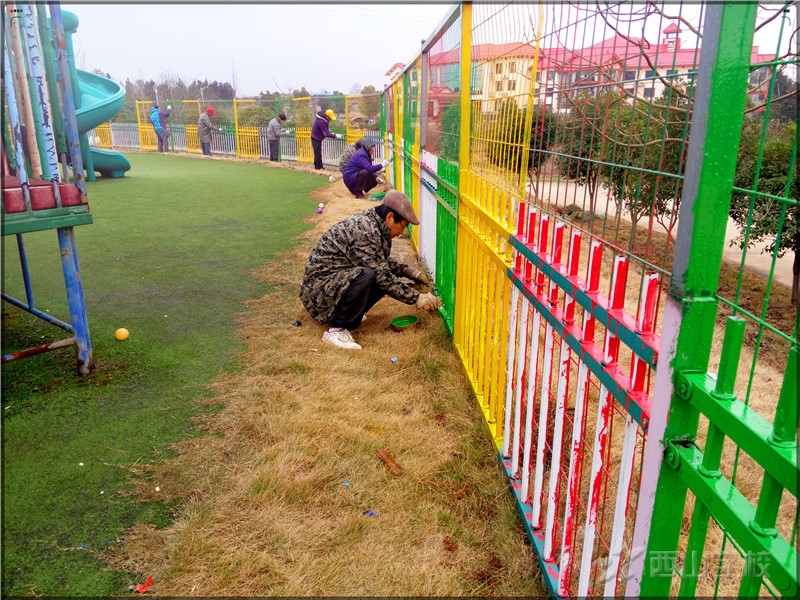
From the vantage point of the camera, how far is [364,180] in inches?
426

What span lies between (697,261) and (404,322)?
358 cm

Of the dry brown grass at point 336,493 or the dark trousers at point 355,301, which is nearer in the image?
the dry brown grass at point 336,493

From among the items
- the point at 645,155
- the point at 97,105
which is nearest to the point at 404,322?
the point at 645,155

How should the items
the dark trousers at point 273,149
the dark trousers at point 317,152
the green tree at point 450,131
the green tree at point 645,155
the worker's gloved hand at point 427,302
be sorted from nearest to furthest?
the green tree at point 645,155
the green tree at point 450,131
the worker's gloved hand at point 427,302
the dark trousers at point 317,152
the dark trousers at point 273,149

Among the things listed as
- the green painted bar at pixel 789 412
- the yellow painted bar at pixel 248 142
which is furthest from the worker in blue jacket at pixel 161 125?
the green painted bar at pixel 789 412

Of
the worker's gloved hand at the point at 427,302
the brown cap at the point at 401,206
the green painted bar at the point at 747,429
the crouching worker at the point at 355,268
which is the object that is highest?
the green painted bar at the point at 747,429

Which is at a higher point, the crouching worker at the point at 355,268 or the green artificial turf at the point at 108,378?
the crouching worker at the point at 355,268

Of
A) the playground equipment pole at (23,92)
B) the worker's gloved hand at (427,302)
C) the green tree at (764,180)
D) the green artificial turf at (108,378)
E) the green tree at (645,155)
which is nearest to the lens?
the green tree at (645,155)

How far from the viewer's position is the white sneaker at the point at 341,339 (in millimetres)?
4266

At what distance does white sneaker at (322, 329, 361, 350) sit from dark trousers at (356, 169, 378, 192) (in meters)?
6.68

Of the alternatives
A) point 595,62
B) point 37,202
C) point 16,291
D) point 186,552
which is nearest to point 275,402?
point 186,552

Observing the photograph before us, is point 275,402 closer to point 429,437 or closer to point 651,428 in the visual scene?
point 429,437

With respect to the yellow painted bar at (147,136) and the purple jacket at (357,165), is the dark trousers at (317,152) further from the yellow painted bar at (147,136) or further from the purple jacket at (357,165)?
the yellow painted bar at (147,136)

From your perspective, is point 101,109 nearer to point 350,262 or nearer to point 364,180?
point 364,180
